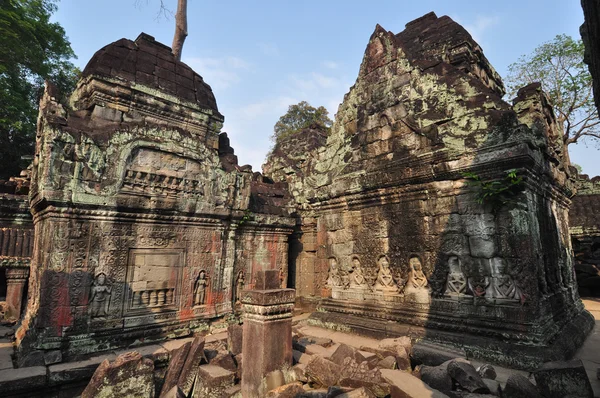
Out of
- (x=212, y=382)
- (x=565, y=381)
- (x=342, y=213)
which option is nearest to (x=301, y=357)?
(x=212, y=382)

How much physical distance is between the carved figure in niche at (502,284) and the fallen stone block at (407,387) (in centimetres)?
206

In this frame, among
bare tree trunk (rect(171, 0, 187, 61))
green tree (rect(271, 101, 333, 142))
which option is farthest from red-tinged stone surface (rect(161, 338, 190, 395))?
green tree (rect(271, 101, 333, 142))

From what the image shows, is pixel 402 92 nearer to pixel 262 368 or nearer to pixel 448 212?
pixel 448 212

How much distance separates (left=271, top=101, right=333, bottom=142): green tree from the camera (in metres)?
27.5

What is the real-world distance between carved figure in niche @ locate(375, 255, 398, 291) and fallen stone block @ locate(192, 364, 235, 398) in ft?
10.5

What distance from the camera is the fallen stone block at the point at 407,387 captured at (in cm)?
339

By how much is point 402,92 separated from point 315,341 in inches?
194

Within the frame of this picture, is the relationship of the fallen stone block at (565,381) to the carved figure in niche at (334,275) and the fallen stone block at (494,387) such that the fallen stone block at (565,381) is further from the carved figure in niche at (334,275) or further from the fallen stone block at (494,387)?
the carved figure in niche at (334,275)

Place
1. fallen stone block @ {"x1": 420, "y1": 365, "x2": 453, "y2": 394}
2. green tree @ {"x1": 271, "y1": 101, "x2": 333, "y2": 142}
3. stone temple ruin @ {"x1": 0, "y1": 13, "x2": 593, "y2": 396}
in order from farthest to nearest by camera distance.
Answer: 1. green tree @ {"x1": 271, "y1": 101, "x2": 333, "y2": 142}
2. stone temple ruin @ {"x1": 0, "y1": 13, "x2": 593, "y2": 396}
3. fallen stone block @ {"x1": 420, "y1": 365, "x2": 453, "y2": 394}

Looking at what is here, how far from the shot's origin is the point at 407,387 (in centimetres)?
352

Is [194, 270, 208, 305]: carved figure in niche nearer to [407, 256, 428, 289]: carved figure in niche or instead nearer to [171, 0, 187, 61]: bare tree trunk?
[407, 256, 428, 289]: carved figure in niche

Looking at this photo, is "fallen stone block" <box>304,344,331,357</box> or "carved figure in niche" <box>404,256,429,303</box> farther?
"carved figure in niche" <box>404,256,429,303</box>

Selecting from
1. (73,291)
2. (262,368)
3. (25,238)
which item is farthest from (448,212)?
(25,238)

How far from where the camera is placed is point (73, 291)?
5078mm
